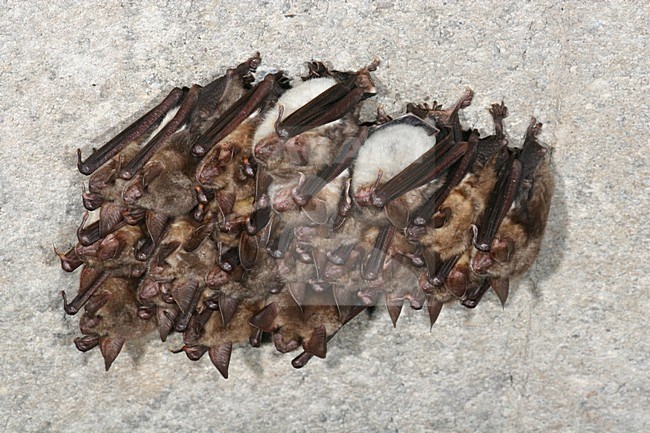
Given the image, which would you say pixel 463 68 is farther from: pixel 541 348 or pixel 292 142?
pixel 541 348

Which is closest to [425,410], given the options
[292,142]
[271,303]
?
[271,303]

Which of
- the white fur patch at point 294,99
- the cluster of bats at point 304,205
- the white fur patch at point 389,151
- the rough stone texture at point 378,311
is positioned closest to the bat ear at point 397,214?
the cluster of bats at point 304,205

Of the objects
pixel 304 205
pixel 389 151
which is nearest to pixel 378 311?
pixel 389 151

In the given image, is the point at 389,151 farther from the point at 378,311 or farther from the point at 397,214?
the point at 378,311

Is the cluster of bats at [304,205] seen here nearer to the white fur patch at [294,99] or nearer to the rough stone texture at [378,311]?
the white fur patch at [294,99]

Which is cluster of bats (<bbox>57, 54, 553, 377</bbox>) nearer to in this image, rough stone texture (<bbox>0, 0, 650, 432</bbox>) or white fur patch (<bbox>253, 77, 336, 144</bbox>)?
white fur patch (<bbox>253, 77, 336, 144</bbox>)

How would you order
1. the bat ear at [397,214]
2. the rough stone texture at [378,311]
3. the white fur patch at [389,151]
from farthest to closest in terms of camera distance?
the rough stone texture at [378,311], the white fur patch at [389,151], the bat ear at [397,214]

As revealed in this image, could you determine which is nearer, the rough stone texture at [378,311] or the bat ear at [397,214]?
the bat ear at [397,214]

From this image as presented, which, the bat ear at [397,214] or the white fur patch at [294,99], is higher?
the white fur patch at [294,99]

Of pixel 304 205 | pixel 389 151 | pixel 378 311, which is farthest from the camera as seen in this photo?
pixel 378 311
